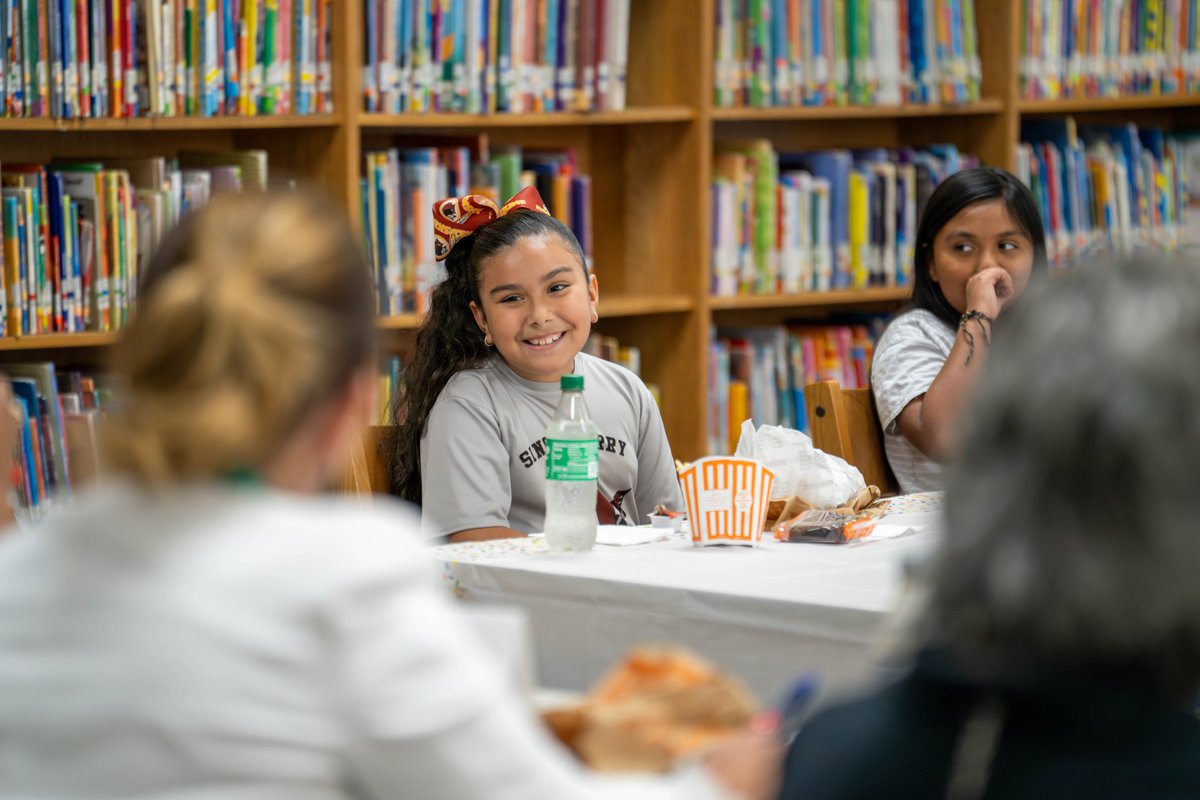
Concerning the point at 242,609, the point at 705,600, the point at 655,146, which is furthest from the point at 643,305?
the point at 242,609

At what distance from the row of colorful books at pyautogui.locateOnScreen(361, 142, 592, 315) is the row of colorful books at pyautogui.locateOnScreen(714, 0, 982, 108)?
0.64m

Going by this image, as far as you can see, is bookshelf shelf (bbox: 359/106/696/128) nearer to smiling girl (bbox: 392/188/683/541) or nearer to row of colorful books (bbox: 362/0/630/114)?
row of colorful books (bbox: 362/0/630/114)

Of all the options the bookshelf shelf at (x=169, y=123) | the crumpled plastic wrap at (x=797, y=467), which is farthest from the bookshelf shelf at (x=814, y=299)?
the crumpled plastic wrap at (x=797, y=467)

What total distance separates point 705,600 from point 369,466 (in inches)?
34.1

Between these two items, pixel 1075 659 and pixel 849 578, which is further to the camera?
pixel 849 578

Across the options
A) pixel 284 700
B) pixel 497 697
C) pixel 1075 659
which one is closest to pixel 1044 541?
pixel 1075 659

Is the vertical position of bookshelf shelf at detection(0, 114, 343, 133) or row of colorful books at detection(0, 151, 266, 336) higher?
bookshelf shelf at detection(0, 114, 343, 133)

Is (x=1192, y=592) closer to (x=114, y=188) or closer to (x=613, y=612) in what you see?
(x=613, y=612)

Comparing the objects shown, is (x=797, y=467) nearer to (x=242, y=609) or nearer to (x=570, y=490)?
(x=570, y=490)

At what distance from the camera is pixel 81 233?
9.64 feet

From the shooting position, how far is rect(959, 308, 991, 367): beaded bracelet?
9.11 ft

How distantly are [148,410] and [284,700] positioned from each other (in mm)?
190

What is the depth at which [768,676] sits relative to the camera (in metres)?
1.68

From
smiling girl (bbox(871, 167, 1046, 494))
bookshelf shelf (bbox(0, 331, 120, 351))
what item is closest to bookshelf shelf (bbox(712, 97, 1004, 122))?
smiling girl (bbox(871, 167, 1046, 494))
